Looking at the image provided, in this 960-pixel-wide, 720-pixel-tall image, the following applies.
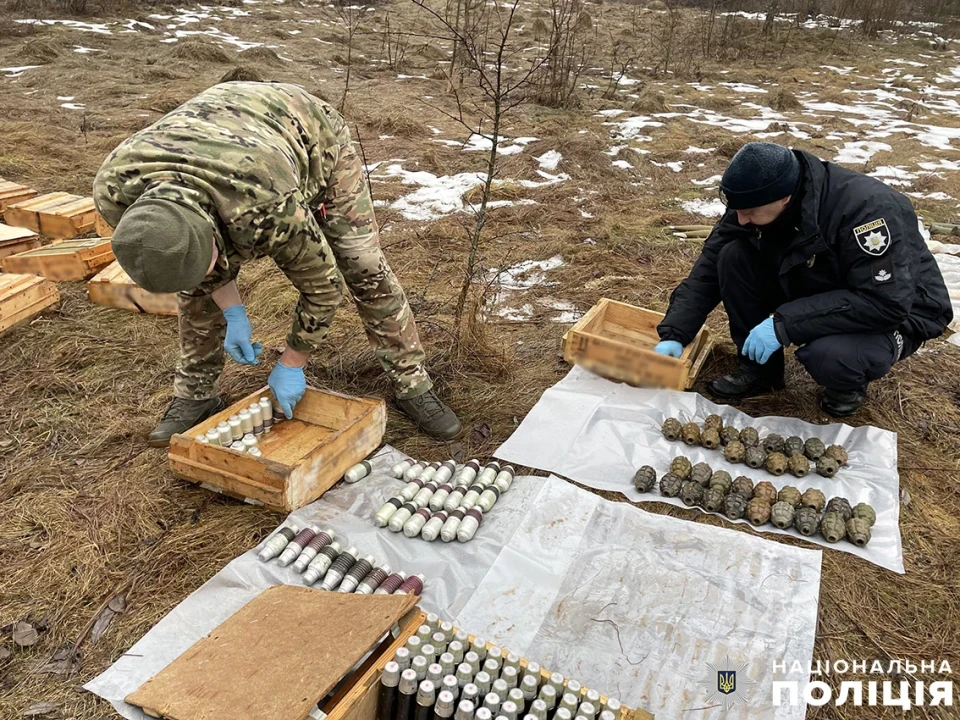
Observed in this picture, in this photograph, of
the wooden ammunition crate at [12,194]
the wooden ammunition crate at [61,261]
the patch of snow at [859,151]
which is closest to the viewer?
the wooden ammunition crate at [61,261]

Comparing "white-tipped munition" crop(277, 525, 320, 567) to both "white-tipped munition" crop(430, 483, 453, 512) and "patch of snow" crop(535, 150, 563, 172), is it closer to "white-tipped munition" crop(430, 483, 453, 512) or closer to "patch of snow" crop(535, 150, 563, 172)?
"white-tipped munition" crop(430, 483, 453, 512)

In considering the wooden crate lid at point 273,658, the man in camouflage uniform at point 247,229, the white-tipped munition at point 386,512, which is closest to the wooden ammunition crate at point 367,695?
the wooden crate lid at point 273,658

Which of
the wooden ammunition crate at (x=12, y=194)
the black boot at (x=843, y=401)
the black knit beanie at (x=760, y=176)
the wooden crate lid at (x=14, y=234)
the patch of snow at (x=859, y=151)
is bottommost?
the black boot at (x=843, y=401)

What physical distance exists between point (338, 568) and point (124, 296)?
3.35m

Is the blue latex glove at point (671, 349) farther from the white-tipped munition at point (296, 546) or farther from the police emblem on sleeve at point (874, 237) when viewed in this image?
the white-tipped munition at point (296, 546)

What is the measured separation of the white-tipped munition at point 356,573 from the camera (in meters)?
2.97

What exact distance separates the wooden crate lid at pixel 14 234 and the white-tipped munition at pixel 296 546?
4.38 metres

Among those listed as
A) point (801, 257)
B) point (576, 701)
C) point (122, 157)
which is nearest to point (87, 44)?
point (122, 157)

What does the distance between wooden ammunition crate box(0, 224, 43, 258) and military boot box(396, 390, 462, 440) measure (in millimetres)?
4022

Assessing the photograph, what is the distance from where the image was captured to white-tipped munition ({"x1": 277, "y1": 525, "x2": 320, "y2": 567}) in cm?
308

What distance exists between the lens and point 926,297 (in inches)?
154

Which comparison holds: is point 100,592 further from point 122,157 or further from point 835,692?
point 835,692

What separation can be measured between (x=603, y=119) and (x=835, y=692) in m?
9.76

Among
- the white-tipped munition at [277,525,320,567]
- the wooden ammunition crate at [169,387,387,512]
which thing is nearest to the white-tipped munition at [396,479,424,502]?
the wooden ammunition crate at [169,387,387,512]
